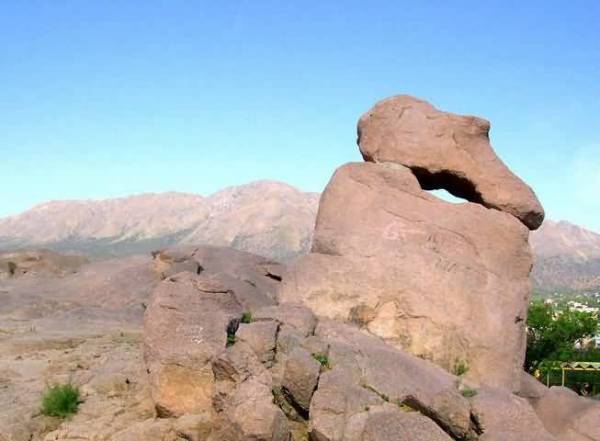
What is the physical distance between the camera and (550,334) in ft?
103

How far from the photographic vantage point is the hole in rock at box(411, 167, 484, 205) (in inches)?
490

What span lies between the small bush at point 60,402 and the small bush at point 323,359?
10.8 ft

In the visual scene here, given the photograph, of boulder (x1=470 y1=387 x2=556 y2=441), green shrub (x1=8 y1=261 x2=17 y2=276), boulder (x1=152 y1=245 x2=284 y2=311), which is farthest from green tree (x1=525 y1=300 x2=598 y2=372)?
boulder (x1=470 y1=387 x2=556 y2=441)

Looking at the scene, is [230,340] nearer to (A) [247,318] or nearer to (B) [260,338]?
(B) [260,338]

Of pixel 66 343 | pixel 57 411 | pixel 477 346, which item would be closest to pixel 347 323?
pixel 477 346

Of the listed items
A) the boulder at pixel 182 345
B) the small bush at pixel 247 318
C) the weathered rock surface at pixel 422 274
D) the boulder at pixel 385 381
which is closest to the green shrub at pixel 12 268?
the weathered rock surface at pixel 422 274

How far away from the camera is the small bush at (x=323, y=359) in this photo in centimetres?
885

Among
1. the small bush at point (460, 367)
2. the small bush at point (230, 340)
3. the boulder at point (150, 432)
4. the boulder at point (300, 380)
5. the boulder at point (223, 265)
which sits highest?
the boulder at point (223, 265)

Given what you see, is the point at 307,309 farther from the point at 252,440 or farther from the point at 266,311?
the point at 252,440

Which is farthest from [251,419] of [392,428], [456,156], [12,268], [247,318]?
[12,268]

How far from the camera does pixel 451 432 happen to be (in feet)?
26.7

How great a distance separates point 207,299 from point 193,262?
13.4 metres

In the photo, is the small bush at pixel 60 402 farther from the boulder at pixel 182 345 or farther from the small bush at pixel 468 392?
the small bush at pixel 468 392

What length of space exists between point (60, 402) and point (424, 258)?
581cm
